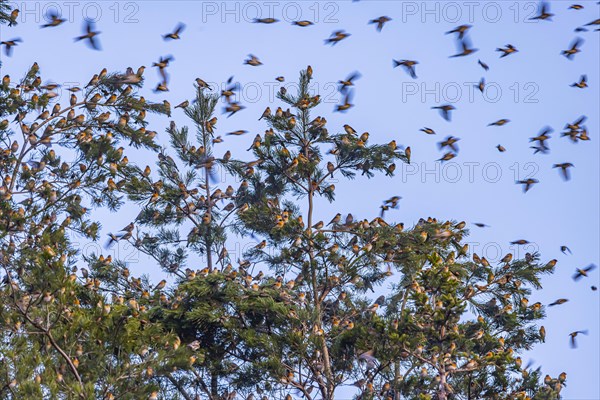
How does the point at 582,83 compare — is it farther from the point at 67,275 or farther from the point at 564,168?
the point at 67,275

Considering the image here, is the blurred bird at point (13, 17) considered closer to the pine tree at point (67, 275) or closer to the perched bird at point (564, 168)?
the pine tree at point (67, 275)

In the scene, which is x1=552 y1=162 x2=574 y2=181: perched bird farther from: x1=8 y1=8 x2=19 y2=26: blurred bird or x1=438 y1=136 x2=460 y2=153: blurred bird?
x1=8 y1=8 x2=19 y2=26: blurred bird

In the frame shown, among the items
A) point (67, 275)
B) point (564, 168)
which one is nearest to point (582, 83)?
point (564, 168)

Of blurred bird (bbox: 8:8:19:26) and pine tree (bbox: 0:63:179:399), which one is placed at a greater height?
blurred bird (bbox: 8:8:19:26)

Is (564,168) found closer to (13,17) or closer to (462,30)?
(462,30)

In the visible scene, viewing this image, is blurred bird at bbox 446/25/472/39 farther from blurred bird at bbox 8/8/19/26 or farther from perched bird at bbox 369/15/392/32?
blurred bird at bbox 8/8/19/26

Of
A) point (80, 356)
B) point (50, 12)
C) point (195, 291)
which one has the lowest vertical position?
point (80, 356)

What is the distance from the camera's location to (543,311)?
45.1 ft

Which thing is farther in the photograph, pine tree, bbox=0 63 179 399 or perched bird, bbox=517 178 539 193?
perched bird, bbox=517 178 539 193

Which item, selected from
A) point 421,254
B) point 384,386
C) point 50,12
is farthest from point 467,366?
point 50,12

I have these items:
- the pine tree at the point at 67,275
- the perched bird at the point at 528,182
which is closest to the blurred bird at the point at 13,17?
the pine tree at the point at 67,275

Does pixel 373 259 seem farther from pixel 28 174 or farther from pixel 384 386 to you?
pixel 28 174

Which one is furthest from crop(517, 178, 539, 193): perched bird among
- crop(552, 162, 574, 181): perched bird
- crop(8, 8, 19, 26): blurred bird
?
crop(8, 8, 19, 26): blurred bird

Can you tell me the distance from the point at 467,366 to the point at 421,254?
1.83 m
